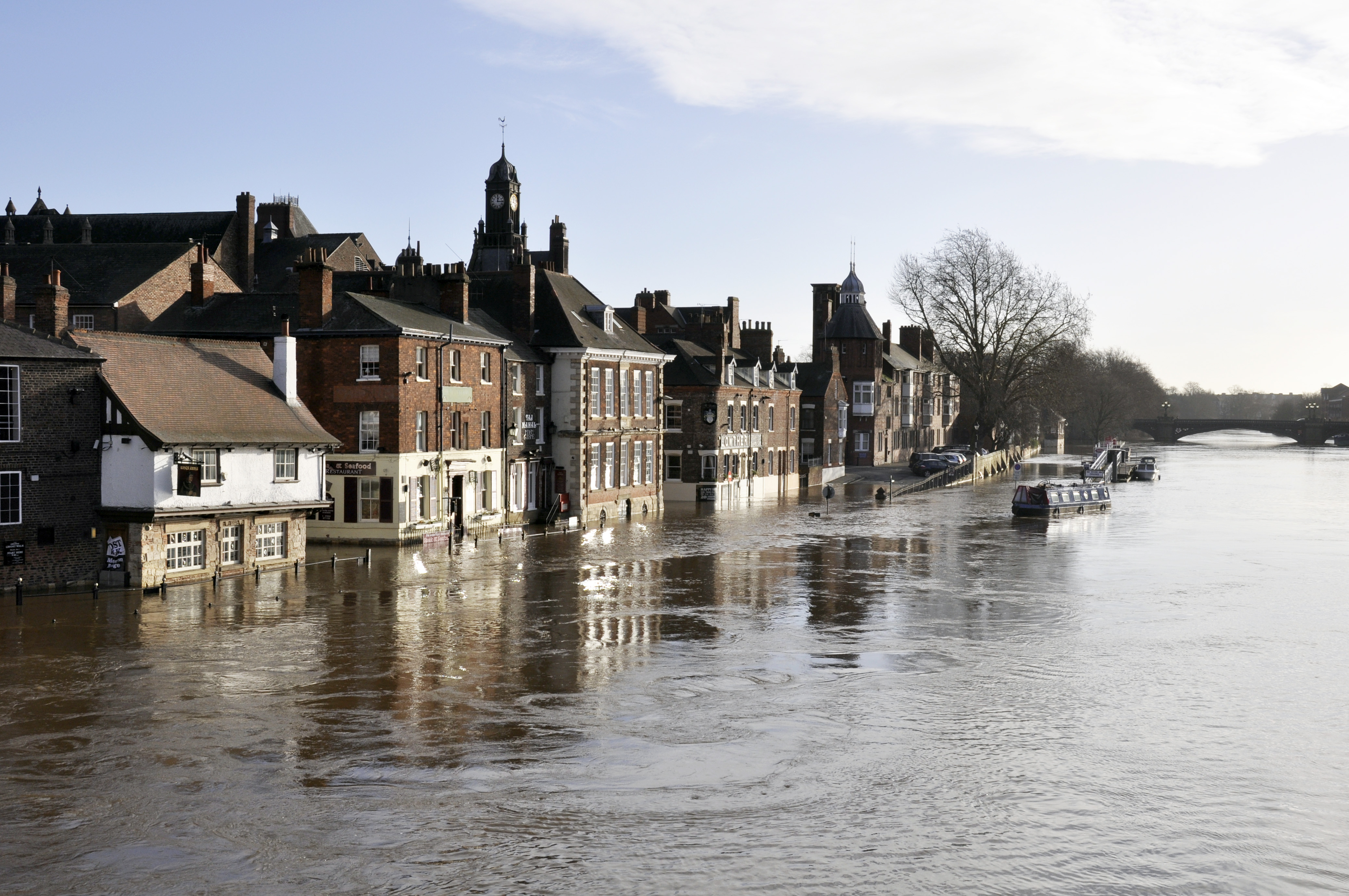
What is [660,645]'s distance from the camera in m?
28.7

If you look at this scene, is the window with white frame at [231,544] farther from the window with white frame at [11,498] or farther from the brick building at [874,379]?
the brick building at [874,379]

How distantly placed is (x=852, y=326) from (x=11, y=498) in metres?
80.0

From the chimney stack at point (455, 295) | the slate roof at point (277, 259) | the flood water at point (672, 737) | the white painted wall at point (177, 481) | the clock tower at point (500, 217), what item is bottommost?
the flood water at point (672, 737)

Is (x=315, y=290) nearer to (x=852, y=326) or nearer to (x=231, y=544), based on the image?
(x=231, y=544)

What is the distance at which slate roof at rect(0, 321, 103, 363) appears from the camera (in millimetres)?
32375

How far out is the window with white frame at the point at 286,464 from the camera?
37781 mm

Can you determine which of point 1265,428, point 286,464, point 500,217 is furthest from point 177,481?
point 1265,428

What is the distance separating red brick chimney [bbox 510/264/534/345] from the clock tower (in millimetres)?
47829

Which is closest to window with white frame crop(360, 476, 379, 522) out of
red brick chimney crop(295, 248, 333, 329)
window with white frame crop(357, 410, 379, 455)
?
window with white frame crop(357, 410, 379, 455)

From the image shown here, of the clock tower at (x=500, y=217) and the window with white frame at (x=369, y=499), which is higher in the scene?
the clock tower at (x=500, y=217)

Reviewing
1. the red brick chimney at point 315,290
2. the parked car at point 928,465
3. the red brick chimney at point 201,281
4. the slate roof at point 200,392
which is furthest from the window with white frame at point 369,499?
the parked car at point 928,465

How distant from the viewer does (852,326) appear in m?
104

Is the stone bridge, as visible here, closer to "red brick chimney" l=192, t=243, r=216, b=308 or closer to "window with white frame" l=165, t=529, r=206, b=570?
"red brick chimney" l=192, t=243, r=216, b=308

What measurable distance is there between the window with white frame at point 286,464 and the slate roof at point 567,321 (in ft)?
61.7
